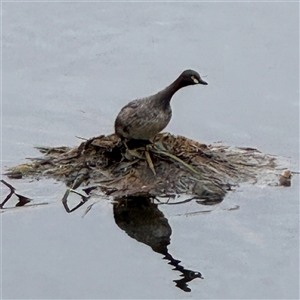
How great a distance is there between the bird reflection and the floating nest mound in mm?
122

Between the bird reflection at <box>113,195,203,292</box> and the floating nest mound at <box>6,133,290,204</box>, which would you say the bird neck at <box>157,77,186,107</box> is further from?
the bird reflection at <box>113,195,203,292</box>

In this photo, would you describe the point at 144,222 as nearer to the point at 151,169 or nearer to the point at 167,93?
the point at 151,169

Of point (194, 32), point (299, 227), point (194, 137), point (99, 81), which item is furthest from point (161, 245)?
point (194, 32)

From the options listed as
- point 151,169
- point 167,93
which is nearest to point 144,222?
point 151,169

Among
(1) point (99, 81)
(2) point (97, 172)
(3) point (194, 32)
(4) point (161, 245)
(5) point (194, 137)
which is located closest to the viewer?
(4) point (161, 245)

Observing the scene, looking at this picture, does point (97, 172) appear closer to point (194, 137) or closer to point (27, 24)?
point (194, 137)

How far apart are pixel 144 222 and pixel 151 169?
621mm

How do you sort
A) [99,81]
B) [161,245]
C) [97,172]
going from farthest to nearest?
[99,81] < [97,172] < [161,245]

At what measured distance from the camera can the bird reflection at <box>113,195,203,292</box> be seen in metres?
11.4

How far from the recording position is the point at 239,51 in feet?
50.2

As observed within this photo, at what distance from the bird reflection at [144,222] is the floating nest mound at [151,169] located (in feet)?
0.40

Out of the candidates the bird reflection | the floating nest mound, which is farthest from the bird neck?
the bird reflection

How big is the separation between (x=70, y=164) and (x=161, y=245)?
1.50 m

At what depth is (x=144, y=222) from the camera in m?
11.7
